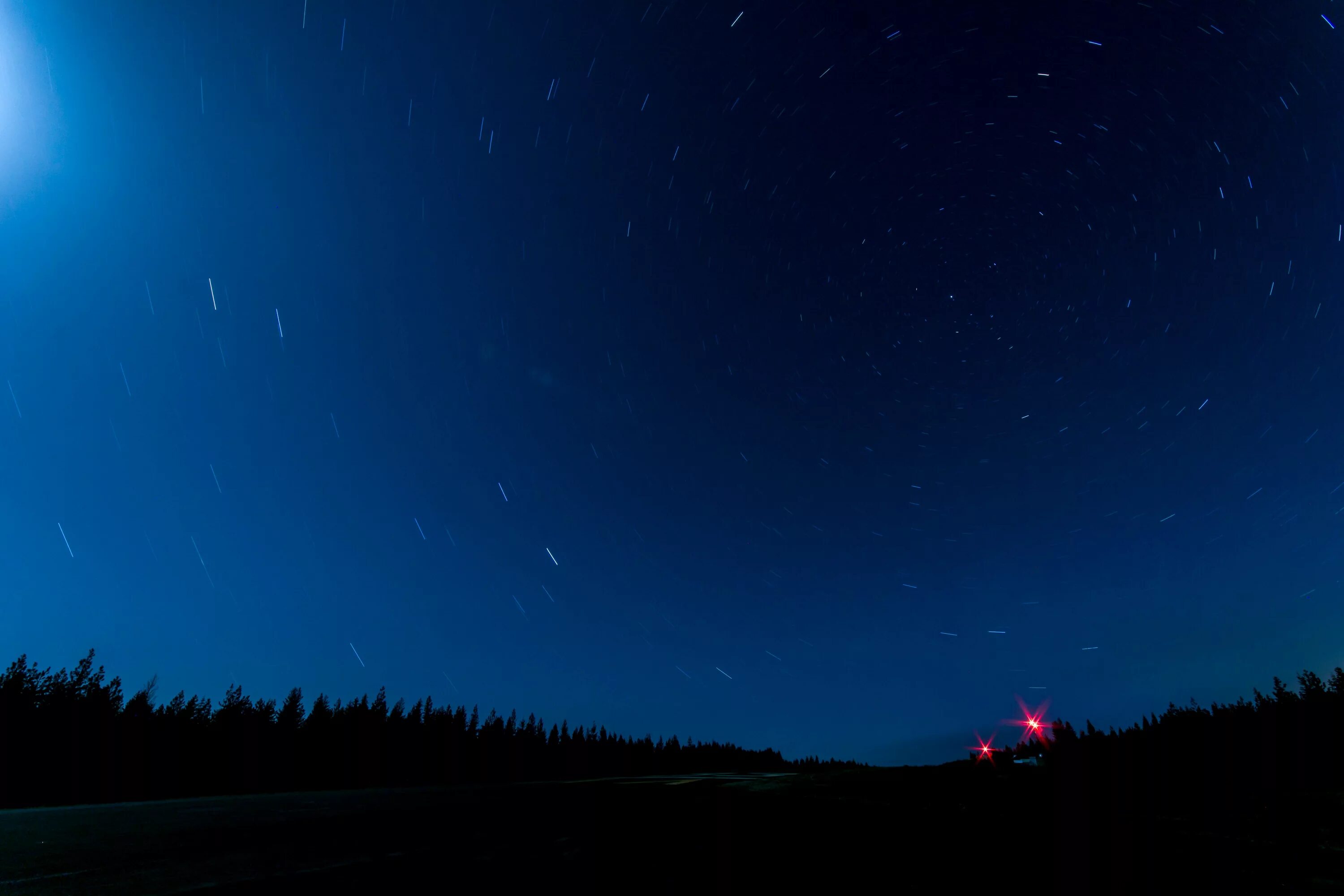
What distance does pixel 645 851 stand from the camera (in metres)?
11.3

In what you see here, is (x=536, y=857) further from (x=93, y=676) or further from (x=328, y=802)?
(x=93, y=676)

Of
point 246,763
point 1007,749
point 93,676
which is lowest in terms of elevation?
point 246,763

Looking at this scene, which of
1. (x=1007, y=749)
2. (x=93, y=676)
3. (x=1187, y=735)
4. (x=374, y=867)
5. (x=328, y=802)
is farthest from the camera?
(x=93, y=676)

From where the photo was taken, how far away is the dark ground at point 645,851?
865 centimetres

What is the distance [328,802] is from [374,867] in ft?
53.9

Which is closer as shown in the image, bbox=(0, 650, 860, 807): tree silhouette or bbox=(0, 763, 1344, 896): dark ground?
bbox=(0, 763, 1344, 896): dark ground

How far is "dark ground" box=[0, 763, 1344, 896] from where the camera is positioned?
8.65m

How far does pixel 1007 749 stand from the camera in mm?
42812

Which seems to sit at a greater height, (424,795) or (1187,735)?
(1187,735)

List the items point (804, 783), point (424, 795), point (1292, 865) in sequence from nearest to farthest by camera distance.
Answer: point (1292, 865), point (424, 795), point (804, 783)

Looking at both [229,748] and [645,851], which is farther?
[229,748]

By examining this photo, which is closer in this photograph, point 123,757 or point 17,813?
point 17,813

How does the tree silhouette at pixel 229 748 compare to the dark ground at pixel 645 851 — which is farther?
the tree silhouette at pixel 229 748

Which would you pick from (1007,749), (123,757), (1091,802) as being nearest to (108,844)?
(1091,802)
